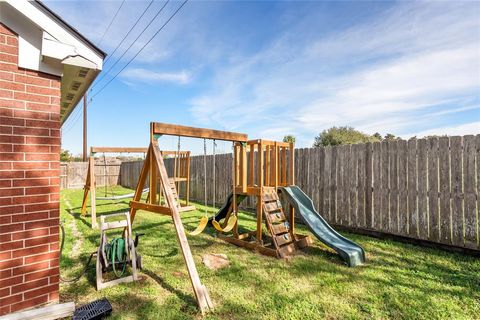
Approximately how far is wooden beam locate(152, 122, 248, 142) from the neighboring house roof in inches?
42.5

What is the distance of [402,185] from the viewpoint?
5141 millimetres

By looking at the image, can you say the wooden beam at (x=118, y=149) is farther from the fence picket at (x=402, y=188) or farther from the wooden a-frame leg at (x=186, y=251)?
the fence picket at (x=402, y=188)

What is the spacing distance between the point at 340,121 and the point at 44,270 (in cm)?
2298

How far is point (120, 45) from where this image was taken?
38.4 ft

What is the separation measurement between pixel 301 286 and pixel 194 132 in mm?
2719

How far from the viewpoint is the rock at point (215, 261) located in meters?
3.92

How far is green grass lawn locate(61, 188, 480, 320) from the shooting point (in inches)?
Answer: 105

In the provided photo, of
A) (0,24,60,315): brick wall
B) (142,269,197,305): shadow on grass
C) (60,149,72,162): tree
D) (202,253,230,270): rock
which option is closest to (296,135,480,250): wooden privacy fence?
(202,253,230,270): rock

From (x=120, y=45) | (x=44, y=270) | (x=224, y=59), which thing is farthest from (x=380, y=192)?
(x=120, y=45)

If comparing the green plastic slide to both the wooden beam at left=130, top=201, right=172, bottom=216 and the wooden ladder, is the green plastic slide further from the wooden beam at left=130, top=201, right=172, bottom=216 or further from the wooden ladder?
the wooden beam at left=130, top=201, right=172, bottom=216

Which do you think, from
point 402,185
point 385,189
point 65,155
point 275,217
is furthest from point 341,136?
point 65,155

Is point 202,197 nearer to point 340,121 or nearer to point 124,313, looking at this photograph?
point 124,313

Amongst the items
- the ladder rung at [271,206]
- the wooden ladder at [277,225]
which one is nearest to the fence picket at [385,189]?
the wooden ladder at [277,225]

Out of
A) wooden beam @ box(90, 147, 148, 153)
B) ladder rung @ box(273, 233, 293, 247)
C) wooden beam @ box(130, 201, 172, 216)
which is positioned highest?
wooden beam @ box(90, 147, 148, 153)
